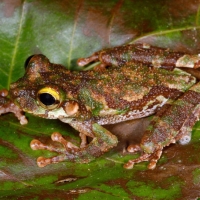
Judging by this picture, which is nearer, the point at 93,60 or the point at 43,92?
the point at 43,92

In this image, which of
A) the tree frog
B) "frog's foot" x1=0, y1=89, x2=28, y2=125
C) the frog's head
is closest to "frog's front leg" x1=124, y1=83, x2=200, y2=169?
the tree frog

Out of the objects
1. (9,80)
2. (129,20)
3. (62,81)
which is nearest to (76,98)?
(62,81)

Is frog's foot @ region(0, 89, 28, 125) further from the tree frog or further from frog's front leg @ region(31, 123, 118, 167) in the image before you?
frog's front leg @ region(31, 123, 118, 167)

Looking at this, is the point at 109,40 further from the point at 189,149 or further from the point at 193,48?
the point at 189,149

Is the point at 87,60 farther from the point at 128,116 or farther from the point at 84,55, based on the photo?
the point at 128,116

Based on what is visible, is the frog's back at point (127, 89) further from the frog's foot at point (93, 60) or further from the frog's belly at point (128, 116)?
the frog's foot at point (93, 60)

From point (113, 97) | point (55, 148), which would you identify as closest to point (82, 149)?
point (55, 148)

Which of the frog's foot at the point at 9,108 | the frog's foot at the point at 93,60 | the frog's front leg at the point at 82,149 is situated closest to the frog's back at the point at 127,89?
the frog's foot at the point at 93,60

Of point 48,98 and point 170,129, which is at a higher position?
point 48,98
